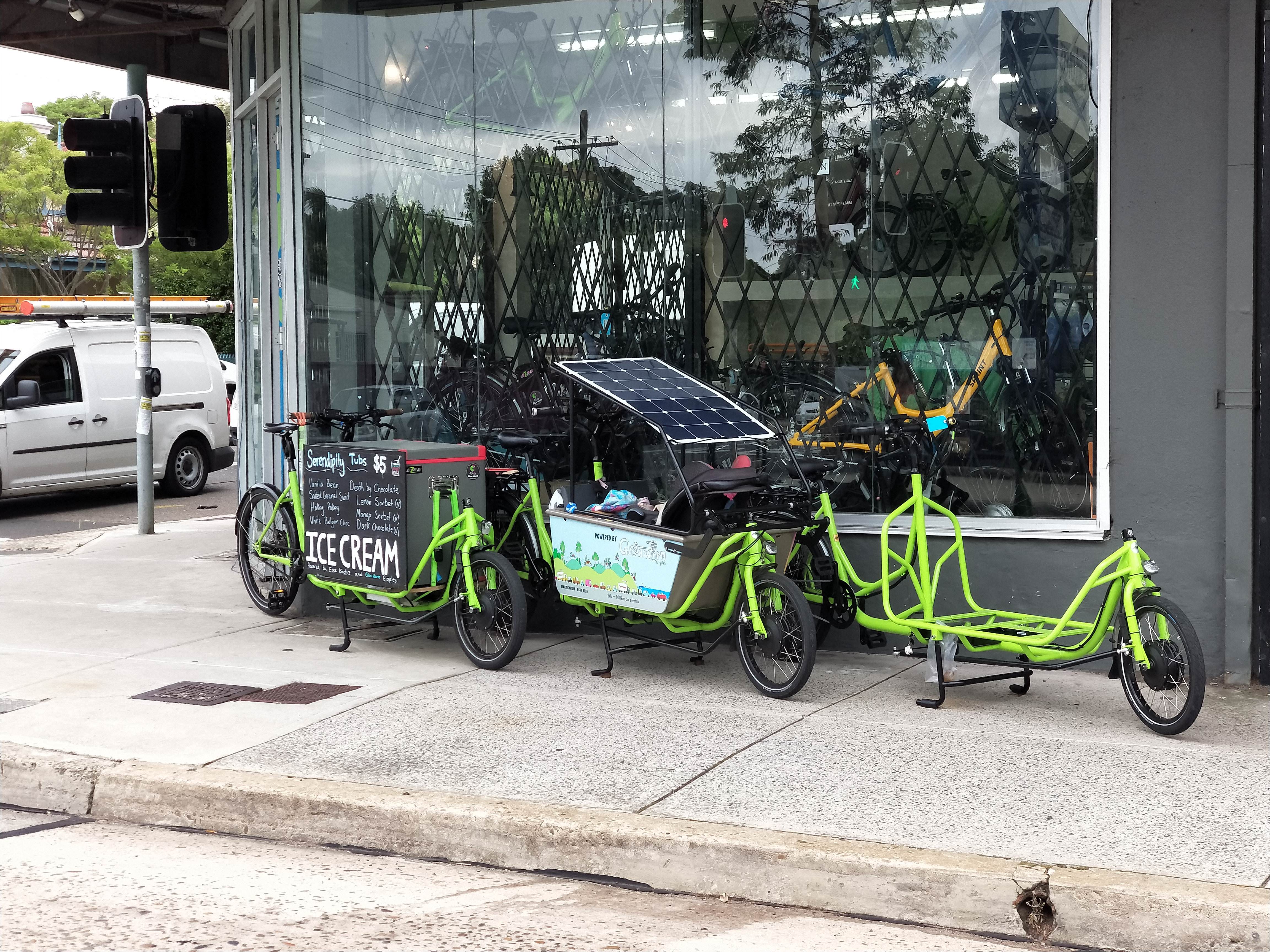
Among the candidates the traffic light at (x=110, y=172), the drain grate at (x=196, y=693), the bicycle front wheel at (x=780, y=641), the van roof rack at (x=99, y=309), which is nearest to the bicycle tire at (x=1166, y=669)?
the bicycle front wheel at (x=780, y=641)

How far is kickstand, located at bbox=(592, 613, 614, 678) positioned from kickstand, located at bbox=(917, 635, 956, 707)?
1.67m

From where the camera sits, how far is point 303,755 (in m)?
5.71

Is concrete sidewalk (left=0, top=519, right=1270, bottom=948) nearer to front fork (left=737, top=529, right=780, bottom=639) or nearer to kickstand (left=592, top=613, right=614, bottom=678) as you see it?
kickstand (left=592, top=613, right=614, bottom=678)

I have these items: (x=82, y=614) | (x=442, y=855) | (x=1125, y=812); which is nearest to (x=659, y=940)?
(x=442, y=855)

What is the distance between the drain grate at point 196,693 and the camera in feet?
21.9

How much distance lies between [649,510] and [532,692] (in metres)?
1.13

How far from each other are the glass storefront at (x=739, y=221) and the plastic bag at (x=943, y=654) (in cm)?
118

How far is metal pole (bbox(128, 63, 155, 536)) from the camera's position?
41.4 feet

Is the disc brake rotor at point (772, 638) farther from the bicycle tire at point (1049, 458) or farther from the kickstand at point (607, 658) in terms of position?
the bicycle tire at point (1049, 458)

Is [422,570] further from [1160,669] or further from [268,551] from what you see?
[1160,669]

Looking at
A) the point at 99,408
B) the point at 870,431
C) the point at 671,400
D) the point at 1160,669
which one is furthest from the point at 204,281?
the point at 1160,669

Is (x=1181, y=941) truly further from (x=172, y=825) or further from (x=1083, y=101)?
(x=1083, y=101)

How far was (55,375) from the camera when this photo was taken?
611 inches


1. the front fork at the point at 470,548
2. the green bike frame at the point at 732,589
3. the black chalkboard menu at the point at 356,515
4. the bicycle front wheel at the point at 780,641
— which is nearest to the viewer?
the bicycle front wheel at the point at 780,641
